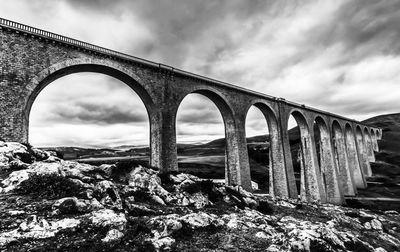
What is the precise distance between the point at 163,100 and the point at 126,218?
14.5 metres

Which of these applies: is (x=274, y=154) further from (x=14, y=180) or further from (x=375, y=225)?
(x=14, y=180)

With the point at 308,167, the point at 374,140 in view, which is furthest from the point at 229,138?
the point at 374,140

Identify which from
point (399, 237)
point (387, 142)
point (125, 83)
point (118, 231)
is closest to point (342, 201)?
point (399, 237)

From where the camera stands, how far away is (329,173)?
40.2 metres

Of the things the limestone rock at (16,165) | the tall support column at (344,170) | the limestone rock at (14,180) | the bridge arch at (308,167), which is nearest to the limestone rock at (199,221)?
the limestone rock at (14,180)

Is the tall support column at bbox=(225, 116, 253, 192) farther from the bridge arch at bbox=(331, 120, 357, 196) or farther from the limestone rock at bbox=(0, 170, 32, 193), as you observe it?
the bridge arch at bbox=(331, 120, 357, 196)

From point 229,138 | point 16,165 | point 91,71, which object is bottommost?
point 16,165

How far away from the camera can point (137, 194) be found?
1112cm

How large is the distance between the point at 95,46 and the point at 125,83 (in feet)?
12.9

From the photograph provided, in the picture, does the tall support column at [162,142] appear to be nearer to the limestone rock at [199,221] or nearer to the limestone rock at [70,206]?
the limestone rock at [199,221]

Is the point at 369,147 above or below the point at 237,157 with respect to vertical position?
below

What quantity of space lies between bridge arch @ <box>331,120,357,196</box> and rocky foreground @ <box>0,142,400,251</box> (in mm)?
36917

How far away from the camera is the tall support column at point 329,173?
125ft

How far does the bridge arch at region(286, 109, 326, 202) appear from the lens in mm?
35219
